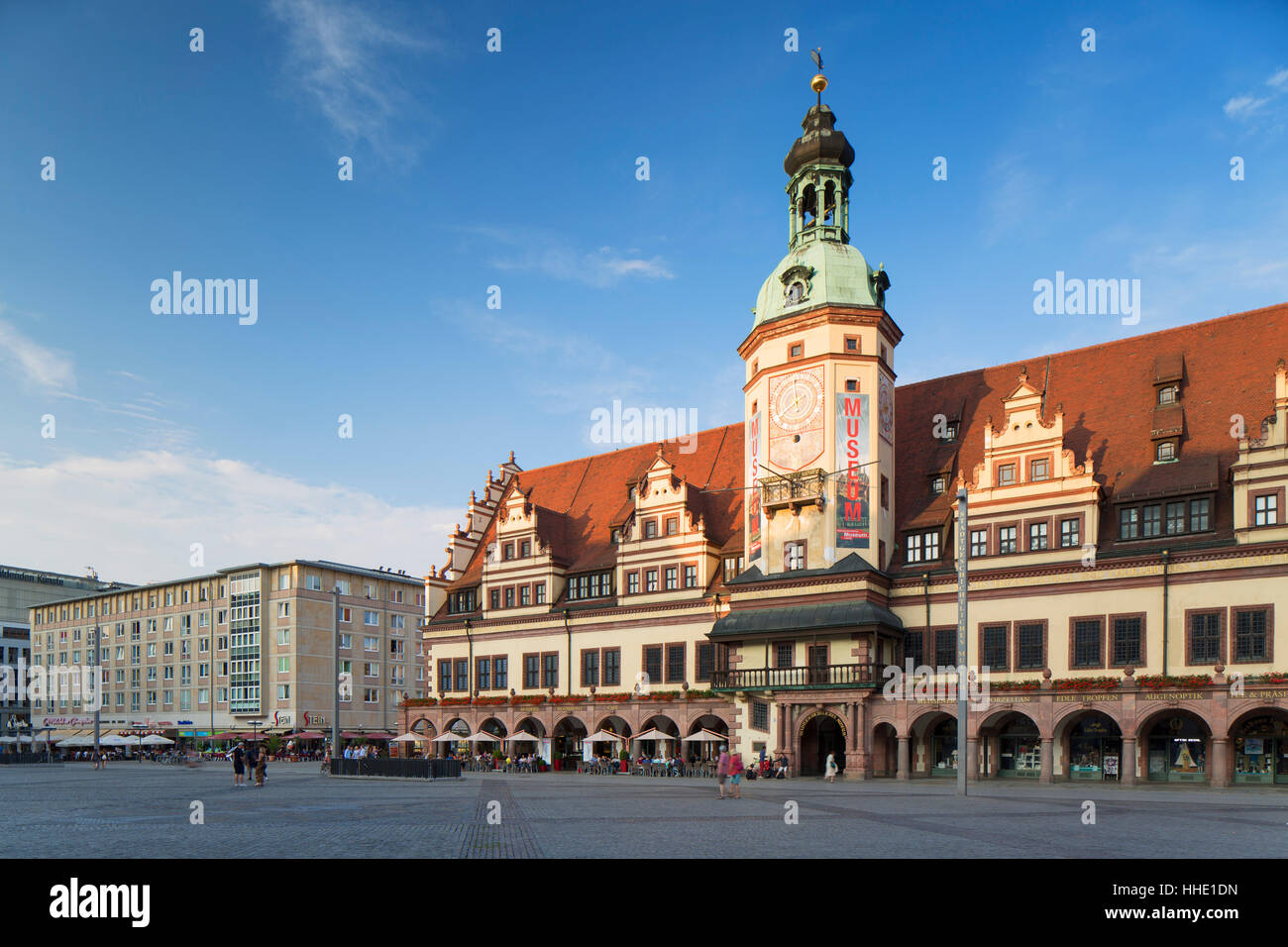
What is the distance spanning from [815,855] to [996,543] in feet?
112

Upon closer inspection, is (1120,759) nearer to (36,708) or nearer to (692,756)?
(692,756)

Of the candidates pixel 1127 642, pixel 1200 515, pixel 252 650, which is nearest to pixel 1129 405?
pixel 1200 515

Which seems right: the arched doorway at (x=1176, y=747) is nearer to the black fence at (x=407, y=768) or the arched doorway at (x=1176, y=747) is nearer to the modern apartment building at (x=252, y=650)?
the black fence at (x=407, y=768)

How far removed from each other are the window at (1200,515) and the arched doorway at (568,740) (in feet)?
115

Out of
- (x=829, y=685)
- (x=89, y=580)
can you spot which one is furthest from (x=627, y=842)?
(x=89, y=580)

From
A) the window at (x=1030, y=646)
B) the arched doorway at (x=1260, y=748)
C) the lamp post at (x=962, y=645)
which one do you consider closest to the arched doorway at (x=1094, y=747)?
the window at (x=1030, y=646)

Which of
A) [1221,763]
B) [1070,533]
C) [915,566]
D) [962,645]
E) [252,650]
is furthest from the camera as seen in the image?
[252,650]

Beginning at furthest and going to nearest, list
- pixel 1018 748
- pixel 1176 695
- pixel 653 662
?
pixel 653 662 → pixel 1018 748 → pixel 1176 695

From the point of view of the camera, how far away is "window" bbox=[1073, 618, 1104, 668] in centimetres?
4519

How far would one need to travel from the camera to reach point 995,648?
1884 inches

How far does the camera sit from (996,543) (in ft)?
160

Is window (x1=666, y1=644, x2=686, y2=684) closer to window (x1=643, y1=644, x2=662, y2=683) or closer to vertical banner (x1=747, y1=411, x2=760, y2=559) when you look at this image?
window (x1=643, y1=644, x2=662, y2=683)

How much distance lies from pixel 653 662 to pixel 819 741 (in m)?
11.2

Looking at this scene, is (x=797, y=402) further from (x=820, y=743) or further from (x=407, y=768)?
(x=407, y=768)
